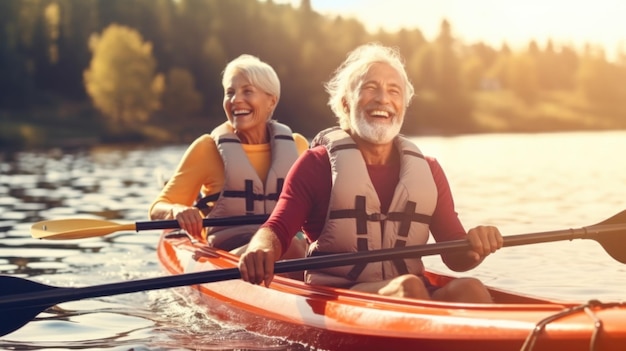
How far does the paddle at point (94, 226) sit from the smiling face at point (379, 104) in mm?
1890

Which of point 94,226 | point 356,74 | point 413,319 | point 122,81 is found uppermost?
point 122,81

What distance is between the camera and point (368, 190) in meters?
4.99

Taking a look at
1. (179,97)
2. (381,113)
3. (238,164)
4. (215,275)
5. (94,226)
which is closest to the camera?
(215,275)

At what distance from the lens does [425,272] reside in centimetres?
555

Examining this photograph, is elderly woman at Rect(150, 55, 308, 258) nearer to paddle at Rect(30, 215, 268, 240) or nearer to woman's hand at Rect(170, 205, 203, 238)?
paddle at Rect(30, 215, 268, 240)

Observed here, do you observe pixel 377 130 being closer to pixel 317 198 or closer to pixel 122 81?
pixel 317 198

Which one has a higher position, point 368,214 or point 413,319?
point 368,214

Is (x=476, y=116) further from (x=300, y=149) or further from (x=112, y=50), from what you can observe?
(x=300, y=149)

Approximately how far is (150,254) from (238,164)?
136 inches

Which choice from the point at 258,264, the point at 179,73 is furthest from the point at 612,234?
the point at 179,73

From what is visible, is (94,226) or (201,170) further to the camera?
(94,226)

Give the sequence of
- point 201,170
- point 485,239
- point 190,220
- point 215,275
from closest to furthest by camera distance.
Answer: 1. point 485,239
2. point 215,275
3. point 190,220
4. point 201,170

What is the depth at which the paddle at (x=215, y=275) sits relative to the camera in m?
4.76

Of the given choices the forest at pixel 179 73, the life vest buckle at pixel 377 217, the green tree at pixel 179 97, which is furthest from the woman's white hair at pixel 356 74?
the green tree at pixel 179 97
